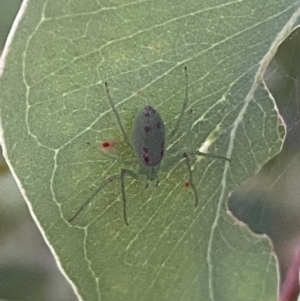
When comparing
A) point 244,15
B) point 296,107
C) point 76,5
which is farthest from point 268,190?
point 76,5

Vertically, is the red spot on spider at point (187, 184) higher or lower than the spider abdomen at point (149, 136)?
lower

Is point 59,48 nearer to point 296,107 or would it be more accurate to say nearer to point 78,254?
point 78,254

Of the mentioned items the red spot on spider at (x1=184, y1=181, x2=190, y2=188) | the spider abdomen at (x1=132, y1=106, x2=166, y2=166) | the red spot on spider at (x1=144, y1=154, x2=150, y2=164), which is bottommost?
the red spot on spider at (x1=184, y1=181, x2=190, y2=188)

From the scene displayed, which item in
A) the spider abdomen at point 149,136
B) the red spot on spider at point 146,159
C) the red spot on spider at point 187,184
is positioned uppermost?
the spider abdomen at point 149,136

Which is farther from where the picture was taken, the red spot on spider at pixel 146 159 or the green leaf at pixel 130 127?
the red spot on spider at pixel 146 159

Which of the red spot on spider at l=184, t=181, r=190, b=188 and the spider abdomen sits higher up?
the spider abdomen

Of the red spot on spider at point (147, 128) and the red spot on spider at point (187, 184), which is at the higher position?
the red spot on spider at point (147, 128)
